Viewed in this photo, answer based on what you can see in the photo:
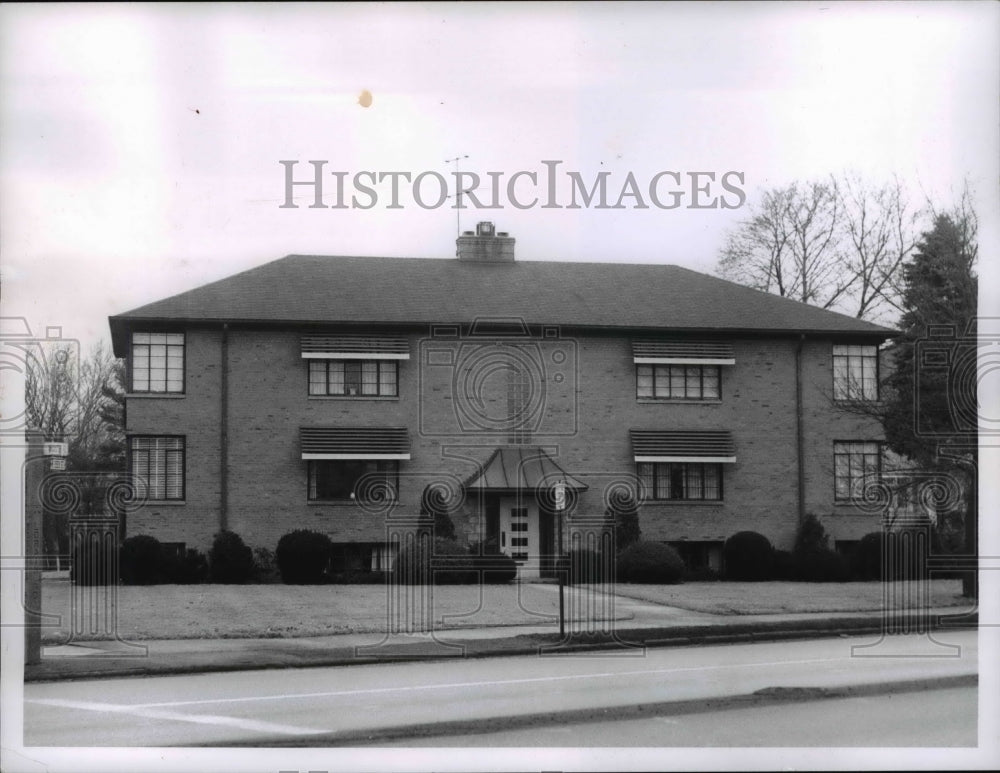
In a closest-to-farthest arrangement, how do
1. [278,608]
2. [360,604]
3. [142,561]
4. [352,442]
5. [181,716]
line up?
1. [181,716]
2. [278,608]
3. [360,604]
4. [142,561]
5. [352,442]

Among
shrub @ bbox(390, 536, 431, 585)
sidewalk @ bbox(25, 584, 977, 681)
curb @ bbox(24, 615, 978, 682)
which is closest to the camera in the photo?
curb @ bbox(24, 615, 978, 682)

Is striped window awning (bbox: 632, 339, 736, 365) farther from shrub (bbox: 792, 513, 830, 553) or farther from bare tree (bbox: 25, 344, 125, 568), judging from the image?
bare tree (bbox: 25, 344, 125, 568)

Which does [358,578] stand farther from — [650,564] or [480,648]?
[480,648]

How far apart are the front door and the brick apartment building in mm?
1115

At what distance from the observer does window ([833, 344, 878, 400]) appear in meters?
30.1

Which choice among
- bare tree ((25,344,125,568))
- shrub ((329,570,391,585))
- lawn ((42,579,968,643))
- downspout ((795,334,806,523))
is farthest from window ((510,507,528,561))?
bare tree ((25,344,125,568))

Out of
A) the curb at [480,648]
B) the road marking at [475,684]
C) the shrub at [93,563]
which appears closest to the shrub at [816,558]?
the curb at [480,648]

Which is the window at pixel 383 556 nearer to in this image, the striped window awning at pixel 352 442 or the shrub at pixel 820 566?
the striped window awning at pixel 352 442

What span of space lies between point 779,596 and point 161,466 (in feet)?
48.1

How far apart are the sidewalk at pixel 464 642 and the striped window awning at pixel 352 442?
28.5 feet

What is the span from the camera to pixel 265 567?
2953cm

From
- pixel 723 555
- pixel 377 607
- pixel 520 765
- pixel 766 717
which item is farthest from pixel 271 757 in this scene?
pixel 723 555

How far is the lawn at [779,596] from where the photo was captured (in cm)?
2406

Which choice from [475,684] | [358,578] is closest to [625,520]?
[358,578]
